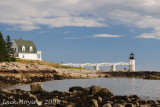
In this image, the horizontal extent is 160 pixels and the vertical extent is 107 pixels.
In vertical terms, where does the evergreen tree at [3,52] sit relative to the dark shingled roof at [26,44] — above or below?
below

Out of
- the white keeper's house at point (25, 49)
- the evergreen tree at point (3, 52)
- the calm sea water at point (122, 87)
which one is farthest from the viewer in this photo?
the white keeper's house at point (25, 49)

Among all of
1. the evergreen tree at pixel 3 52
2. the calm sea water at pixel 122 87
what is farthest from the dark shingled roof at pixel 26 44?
the calm sea water at pixel 122 87

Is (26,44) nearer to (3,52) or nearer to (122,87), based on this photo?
(3,52)

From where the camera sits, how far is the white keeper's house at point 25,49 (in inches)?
2849

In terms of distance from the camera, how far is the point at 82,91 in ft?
67.5

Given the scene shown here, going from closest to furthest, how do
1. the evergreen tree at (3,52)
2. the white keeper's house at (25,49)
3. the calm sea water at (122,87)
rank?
→ 1. the calm sea water at (122,87)
2. the evergreen tree at (3,52)
3. the white keeper's house at (25,49)

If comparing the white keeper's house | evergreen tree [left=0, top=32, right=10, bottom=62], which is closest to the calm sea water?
evergreen tree [left=0, top=32, right=10, bottom=62]

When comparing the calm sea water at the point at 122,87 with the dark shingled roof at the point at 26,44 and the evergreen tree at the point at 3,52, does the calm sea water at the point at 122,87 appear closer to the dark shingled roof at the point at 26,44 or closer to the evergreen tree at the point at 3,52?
the evergreen tree at the point at 3,52

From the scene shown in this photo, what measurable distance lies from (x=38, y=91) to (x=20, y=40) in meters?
57.1

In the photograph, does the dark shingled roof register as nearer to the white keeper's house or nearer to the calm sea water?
the white keeper's house

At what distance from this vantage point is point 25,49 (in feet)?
243

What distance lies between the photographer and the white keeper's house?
7238 cm

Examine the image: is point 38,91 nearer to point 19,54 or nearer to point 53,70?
point 53,70

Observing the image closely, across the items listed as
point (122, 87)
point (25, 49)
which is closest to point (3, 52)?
point (25, 49)
